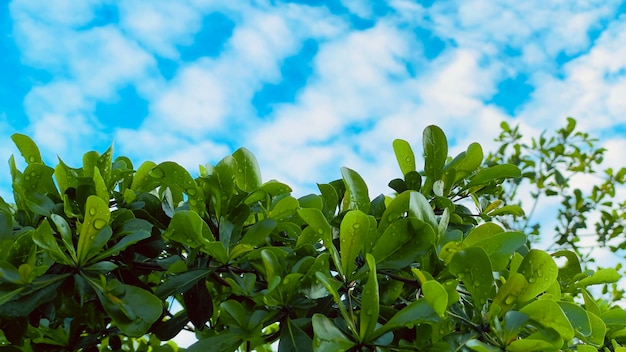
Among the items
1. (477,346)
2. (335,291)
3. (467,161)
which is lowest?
(477,346)

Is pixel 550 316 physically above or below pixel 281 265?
below

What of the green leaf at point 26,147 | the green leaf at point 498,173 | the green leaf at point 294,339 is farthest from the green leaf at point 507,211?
the green leaf at point 26,147

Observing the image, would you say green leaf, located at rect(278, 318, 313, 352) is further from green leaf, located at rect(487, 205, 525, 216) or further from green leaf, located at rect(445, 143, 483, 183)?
green leaf, located at rect(487, 205, 525, 216)

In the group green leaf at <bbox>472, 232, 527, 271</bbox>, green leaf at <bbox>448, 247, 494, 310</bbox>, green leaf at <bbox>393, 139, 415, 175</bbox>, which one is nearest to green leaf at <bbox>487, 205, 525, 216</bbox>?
green leaf at <bbox>393, 139, 415, 175</bbox>

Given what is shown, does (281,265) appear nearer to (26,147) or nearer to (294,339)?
(294,339)

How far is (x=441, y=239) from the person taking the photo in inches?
47.3

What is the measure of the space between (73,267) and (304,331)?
1.44 ft

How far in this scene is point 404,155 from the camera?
1.44 metres

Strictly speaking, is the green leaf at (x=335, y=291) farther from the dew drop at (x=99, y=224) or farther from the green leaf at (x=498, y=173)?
the green leaf at (x=498, y=173)

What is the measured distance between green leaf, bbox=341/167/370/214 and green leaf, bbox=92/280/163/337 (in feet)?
1.48

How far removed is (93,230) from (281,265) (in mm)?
349

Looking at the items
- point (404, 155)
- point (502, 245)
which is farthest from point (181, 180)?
point (502, 245)

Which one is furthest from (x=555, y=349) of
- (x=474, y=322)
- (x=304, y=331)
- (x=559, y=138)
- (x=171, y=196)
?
(x=559, y=138)

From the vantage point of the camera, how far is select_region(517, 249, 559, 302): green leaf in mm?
1103
